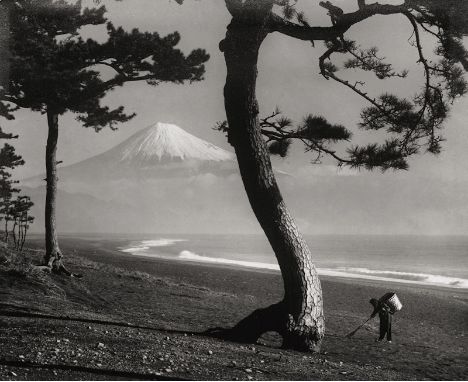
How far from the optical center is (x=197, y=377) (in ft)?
16.8

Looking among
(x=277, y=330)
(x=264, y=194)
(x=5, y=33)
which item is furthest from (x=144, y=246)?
(x=264, y=194)

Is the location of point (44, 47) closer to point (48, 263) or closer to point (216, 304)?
point (48, 263)

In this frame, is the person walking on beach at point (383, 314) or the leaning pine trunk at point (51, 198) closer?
the person walking on beach at point (383, 314)

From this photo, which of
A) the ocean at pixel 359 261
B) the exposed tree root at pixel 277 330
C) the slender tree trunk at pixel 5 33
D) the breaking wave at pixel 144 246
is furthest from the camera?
the breaking wave at pixel 144 246

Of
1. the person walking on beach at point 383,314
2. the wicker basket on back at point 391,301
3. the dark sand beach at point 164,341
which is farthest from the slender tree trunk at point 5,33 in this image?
the wicker basket on back at point 391,301

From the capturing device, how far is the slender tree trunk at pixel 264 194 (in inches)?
291

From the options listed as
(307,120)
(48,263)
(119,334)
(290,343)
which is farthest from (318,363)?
(48,263)

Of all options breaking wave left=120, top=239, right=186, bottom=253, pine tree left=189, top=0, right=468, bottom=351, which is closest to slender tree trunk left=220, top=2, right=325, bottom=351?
pine tree left=189, top=0, right=468, bottom=351

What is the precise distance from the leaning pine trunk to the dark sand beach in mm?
1018

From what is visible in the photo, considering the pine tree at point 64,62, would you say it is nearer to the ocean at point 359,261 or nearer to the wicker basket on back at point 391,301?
the wicker basket on back at point 391,301

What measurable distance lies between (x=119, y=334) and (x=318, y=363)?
8.75 feet

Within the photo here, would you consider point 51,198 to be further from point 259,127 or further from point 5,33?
point 259,127

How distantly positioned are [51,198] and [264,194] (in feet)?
28.4

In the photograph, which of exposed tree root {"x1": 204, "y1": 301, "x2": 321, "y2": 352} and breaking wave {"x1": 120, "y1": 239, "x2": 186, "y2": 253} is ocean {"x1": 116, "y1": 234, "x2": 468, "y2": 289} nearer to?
breaking wave {"x1": 120, "y1": 239, "x2": 186, "y2": 253}
